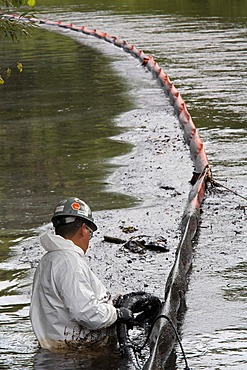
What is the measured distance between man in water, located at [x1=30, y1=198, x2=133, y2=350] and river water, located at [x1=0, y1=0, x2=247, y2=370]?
245mm

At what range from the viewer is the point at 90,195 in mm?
12289

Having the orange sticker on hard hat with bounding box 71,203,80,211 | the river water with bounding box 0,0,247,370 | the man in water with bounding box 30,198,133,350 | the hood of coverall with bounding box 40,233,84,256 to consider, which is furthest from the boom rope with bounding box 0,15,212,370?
the orange sticker on hard hat with bounding box 71,203,80,211

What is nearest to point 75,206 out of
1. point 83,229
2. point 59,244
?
point 83,229

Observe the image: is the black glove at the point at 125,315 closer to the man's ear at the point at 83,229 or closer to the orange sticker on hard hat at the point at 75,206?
the man's ear at the point at 83,229

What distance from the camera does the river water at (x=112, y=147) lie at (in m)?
7.93

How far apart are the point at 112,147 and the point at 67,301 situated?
29.1 ft

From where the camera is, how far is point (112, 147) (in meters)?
15.4

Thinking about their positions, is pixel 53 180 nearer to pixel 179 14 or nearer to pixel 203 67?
pixel 203 67

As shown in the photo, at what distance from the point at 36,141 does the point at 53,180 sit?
3.02 metres

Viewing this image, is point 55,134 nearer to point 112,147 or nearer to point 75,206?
point 112,147

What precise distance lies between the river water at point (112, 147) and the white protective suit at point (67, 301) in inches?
9.0

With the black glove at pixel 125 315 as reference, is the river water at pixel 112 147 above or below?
below

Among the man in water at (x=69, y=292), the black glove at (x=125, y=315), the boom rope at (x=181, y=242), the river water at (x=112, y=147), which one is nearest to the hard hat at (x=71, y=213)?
→ the man in water at (x=69, y=292)

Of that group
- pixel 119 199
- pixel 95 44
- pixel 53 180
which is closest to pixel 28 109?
pixel 53 180
